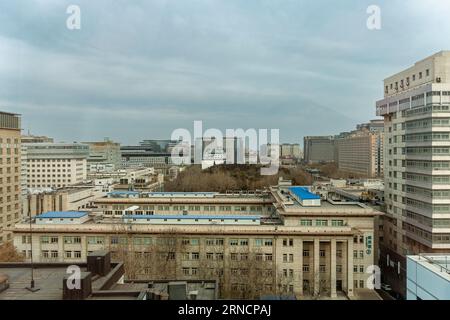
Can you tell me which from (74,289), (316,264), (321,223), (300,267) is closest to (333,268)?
(316,264)

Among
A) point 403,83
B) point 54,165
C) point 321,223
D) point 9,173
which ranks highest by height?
point 403,83

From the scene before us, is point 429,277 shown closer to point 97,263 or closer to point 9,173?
point 97,263

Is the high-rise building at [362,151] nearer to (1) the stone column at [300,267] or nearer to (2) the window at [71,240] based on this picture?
(1) the stone column at [300,267]

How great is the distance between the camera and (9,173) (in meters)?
7.37

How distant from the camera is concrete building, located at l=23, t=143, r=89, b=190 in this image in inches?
360

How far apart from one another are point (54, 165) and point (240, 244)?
787 centimetres

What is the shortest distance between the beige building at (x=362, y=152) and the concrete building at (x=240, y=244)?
13739mm

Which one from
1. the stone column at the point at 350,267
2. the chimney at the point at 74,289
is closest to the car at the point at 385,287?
the stone column at the point at 350,267

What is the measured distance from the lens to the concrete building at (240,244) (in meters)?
5.01

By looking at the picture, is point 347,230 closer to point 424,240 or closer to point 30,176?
point 424,240

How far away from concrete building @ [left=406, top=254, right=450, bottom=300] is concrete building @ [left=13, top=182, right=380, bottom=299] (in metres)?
3.02

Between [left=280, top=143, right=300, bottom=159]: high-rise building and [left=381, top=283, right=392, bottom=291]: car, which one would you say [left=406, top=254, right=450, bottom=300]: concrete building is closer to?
[left=280, top=143, right=300, bottom=159]: high-rise building

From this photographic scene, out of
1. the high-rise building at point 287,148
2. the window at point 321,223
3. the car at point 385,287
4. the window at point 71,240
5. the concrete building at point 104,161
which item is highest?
the high-rise building at point 287,148
